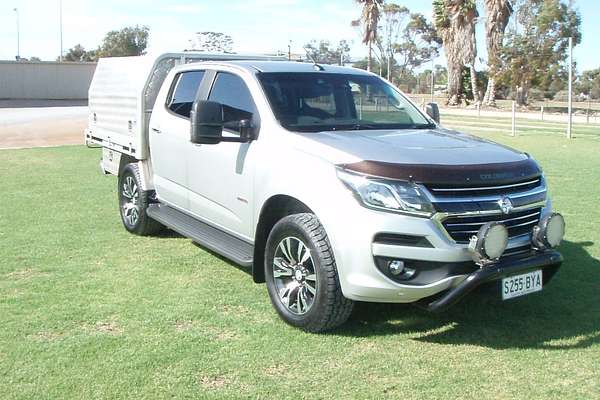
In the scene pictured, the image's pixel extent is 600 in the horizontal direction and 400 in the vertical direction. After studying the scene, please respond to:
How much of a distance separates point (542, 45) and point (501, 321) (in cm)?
4419

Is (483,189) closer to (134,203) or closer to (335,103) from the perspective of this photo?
(335,103)

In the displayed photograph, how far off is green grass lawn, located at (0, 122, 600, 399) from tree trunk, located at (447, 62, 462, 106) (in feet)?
148

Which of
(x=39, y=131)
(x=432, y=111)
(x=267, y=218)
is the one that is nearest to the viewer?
(x=267, y=218)

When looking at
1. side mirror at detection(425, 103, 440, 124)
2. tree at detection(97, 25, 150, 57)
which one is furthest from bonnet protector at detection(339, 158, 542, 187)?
tree at detection(97, 25, 150, 57)

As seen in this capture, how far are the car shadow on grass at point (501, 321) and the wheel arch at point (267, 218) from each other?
2.61 feet

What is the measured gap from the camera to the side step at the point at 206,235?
17.8ft

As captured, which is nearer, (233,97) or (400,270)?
(400,270)

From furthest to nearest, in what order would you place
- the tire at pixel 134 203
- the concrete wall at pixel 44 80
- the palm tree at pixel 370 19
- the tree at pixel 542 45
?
the palm tree at pixel 370 19, the concrete wall at pixel 44 80, the tree at pixel 542 45, the tire at pixel 134 203

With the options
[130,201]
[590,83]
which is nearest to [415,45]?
[590,83]

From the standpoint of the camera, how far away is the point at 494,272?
4289 millimetres

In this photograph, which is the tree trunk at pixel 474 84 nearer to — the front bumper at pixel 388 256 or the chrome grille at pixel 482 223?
the chrome grille at pixel 482 223

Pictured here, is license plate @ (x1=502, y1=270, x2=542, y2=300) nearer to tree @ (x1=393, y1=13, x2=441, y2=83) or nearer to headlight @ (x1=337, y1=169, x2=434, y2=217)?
headlight @ (x1=337, y1=169, x2=434, y2=217)

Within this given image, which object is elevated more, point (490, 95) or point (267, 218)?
point (490, 95)

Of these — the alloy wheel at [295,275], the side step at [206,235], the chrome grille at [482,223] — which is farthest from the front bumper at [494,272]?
the side step at [206,235]
